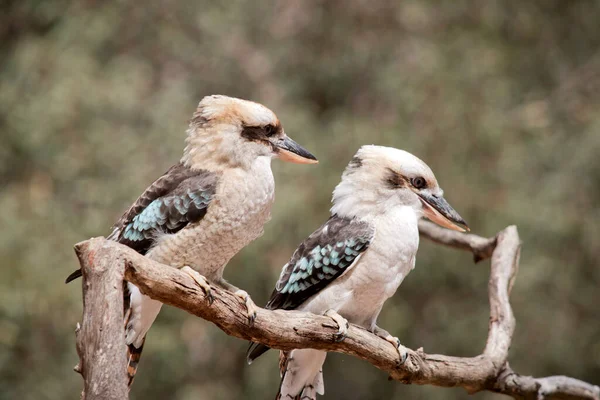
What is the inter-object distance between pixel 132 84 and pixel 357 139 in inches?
61.5

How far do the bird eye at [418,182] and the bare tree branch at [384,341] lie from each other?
42 cm

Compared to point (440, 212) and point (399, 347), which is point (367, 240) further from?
point (399, 347)

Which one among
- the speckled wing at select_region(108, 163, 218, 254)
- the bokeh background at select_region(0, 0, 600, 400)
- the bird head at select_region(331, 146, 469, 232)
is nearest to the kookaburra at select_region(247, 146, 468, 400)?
the bird head at select_region(331, 146, 469, 232)

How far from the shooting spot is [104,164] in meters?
5.52

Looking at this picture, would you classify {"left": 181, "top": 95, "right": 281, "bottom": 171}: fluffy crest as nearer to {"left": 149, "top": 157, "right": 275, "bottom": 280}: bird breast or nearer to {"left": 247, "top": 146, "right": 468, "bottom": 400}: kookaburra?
{"left": 149, "top": 157, "right": 275, "bottom": 280}: bird breast

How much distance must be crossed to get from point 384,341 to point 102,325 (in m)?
0.96

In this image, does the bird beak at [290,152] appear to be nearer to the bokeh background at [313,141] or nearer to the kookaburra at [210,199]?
the kookaburra at [210,199]

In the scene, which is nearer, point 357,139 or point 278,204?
point 278,204

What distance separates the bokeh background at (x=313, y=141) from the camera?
5.30 meters

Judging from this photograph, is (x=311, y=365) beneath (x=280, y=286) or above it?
beneath

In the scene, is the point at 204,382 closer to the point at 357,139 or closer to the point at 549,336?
the point at 357,139

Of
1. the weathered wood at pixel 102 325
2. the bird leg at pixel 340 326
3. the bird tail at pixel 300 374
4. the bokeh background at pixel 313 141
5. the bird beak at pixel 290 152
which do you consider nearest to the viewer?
the weathered wood at pixel 102 325

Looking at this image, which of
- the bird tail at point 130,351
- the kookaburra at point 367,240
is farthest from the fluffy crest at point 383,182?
the bird tail at point 130,351

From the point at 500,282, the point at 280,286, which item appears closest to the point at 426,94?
the point at 500,282
